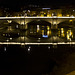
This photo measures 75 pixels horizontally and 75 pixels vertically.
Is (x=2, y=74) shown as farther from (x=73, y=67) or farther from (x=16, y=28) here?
(x=16, y=28)

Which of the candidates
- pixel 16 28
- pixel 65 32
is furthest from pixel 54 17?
pixel 16 28

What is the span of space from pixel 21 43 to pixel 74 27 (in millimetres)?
8122

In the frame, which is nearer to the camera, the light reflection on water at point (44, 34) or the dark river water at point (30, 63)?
the dark river water at point (30, 63)

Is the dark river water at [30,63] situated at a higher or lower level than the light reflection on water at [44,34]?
lower

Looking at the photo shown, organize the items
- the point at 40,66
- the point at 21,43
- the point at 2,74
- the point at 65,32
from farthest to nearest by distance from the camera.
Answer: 1. the point at 65,32
2. the point at 21,43
3. the point at 40,66
4. the point at 2,74

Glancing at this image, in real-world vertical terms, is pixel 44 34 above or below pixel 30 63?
above

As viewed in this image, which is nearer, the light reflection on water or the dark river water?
the dark river water

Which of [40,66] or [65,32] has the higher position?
Answer: [65,32]

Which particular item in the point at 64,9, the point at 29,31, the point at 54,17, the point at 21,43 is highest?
the point at 64,9

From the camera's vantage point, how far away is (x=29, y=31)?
1988cm

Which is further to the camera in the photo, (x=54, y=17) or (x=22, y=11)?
(x=22, y=11)

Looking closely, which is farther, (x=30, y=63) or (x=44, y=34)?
(x=44, y=34)

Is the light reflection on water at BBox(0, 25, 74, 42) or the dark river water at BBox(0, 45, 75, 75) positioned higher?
the light reflection on water at BBox(0, 25, 74, 42)

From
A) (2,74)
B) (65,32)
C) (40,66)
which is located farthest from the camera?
(65,32)
